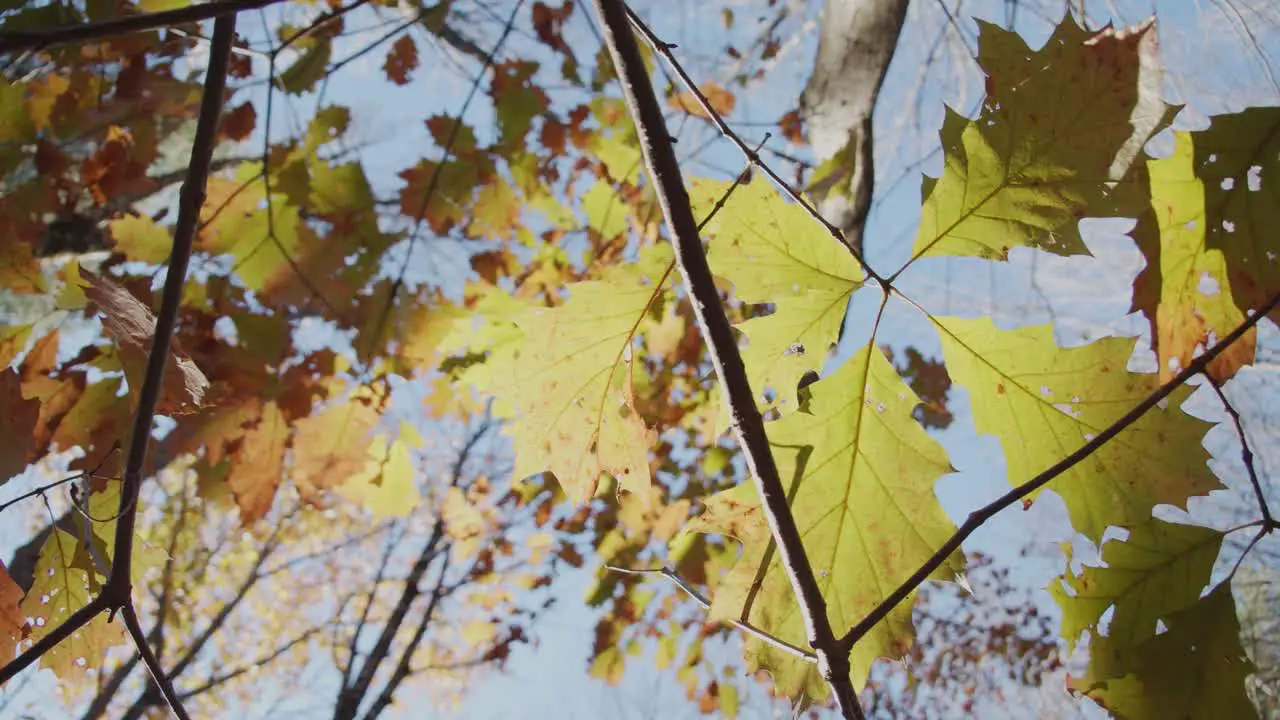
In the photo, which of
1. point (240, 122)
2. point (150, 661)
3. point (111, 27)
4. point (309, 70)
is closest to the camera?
point (111, 27)

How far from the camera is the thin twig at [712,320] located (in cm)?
44

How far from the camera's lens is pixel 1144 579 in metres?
0.65

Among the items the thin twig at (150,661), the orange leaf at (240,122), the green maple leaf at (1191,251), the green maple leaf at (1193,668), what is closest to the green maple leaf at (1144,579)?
the green maple leaf at (1193,668)

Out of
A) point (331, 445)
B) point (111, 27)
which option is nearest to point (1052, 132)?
point (111, 27)

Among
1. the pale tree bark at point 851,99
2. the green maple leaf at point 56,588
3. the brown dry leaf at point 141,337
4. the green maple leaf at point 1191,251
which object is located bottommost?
the green maple leaf at point 56,588

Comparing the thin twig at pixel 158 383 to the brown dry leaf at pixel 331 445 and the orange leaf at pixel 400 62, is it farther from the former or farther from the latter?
the orange leaf at pixel 400 62

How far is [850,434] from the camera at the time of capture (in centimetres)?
64

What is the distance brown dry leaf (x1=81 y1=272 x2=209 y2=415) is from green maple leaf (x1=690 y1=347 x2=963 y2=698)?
0.48 metres

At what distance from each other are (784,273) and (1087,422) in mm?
275

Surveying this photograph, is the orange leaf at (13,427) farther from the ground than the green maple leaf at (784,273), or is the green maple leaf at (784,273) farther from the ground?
the green maple leaf at (784,273)

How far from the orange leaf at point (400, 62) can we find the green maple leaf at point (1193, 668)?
2359 millimetres

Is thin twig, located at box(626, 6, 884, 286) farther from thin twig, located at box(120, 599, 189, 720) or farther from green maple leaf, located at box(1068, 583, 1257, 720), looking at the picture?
thin twig, located at box(120, 599, 189, 720)

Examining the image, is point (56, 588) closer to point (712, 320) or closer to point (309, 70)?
point (712, 320)

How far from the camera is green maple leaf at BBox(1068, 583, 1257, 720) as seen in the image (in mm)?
607
